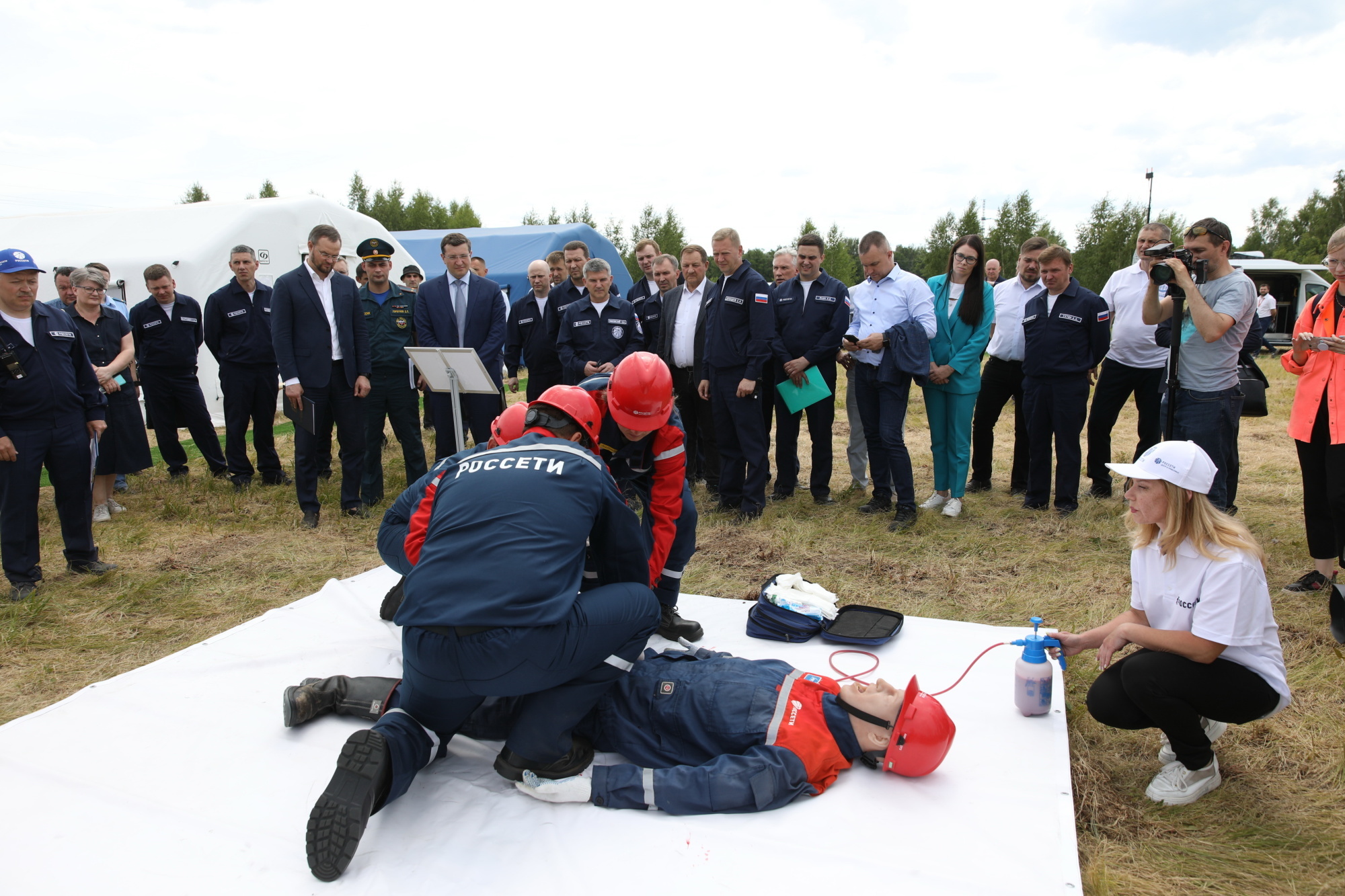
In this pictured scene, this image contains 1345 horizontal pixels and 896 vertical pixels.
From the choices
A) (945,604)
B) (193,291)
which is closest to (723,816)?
(945,604)

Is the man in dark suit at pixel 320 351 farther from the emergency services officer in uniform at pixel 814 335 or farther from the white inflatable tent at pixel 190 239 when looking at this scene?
the white inflatable tent at pixel 190 239

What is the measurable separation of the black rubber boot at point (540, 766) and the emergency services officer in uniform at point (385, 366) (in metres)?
4.49

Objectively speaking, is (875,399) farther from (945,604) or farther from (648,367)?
(648,367)

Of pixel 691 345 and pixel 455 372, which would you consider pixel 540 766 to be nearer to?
pixel 455 372

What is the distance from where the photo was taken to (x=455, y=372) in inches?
227

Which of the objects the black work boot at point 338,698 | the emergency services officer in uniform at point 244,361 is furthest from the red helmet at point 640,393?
the emergency services officer in uniform at point 244,361

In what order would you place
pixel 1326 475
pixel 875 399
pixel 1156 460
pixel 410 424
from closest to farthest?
pixel 1156 460, pixel 1326 475, pixel 875 399, pixel 410 424

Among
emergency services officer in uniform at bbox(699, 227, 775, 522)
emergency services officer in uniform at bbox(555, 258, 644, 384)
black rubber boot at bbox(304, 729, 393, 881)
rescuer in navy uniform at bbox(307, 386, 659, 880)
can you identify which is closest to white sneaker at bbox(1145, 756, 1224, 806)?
rescuer in navy uniform at bbox(307, 386, 659, 880)

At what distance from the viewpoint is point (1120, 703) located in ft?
8.57

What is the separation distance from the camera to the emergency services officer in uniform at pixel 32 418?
4375 mm

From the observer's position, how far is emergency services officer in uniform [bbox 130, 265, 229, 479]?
Answer: 7363 millimetres

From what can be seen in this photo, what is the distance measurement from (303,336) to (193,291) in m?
5.33

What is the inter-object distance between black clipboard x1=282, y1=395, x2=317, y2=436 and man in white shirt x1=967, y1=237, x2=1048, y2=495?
5.04 meters

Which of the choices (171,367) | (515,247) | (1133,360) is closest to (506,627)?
(1133,360)
